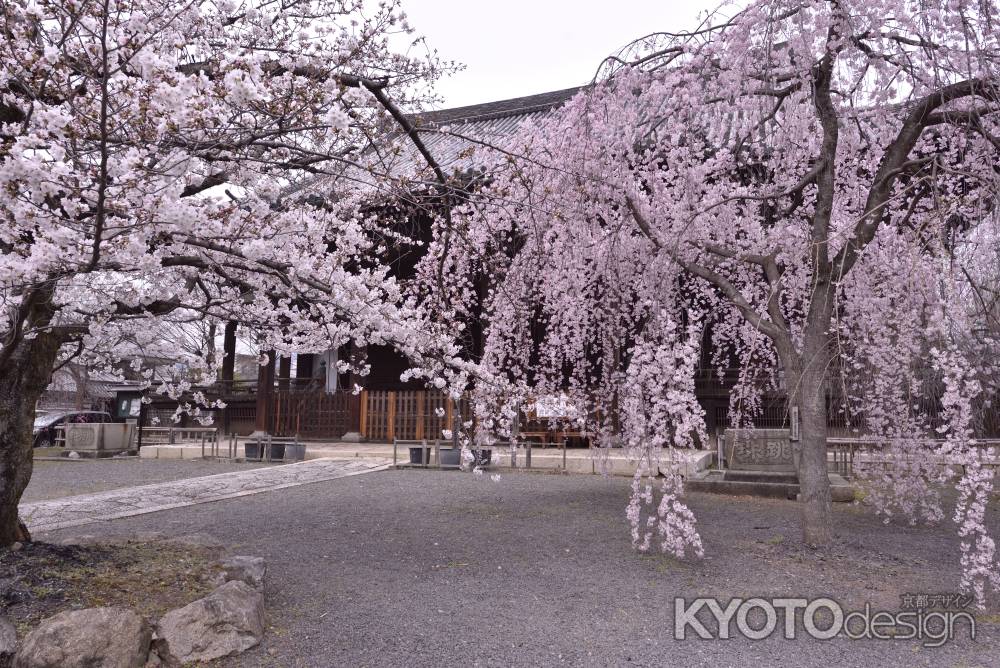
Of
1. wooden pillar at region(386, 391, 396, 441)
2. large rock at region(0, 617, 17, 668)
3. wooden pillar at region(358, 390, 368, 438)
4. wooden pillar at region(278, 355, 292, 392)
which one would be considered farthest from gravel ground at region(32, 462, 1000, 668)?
wooden pillar at region(278, 355, 292, 392)

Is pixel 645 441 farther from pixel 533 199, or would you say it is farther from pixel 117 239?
pixel 117 239

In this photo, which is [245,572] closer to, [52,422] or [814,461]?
[814,461]

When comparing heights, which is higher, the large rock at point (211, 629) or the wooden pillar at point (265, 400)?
the wooden pillar at point (265, 400)

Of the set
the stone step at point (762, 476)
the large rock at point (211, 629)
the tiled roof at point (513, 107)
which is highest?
the tiled roof at point (513, 107)

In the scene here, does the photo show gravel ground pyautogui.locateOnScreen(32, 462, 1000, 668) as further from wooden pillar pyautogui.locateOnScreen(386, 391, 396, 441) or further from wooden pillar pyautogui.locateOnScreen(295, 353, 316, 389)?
wooden pillar pyautogui.locateOnScreen(295, 353, 316, 389)

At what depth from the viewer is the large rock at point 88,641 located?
3.21m

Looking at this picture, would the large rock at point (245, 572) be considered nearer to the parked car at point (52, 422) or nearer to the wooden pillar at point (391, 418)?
the wooden pillar at point (391, 418)

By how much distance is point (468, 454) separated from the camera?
5227 millimetres

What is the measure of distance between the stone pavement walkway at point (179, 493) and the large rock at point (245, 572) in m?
3.45

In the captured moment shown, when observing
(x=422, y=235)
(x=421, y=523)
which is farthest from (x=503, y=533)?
(x=422, y=235)

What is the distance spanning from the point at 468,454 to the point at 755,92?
13.7 ft

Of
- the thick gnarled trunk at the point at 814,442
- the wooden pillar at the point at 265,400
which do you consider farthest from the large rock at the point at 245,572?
the wooden pillar at the point at 265,400

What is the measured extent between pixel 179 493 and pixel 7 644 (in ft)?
21.3

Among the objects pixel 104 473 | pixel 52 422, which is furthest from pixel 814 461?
pixel 52 422
